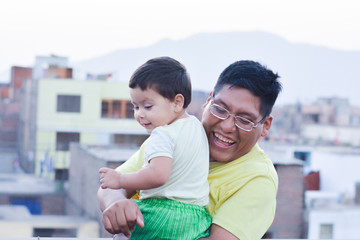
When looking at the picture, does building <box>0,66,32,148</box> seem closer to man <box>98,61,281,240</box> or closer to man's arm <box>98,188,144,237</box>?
man <box>98,61,281,240</box>

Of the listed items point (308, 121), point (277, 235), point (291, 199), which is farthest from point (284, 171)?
point (308, 121)

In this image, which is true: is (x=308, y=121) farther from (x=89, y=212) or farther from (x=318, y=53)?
(x=318, y=53)

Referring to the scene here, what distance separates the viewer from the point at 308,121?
50062 mm

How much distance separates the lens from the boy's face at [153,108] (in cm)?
214

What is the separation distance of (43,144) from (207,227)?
113ft

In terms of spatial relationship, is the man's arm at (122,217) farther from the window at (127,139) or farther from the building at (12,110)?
the building at (12,110)

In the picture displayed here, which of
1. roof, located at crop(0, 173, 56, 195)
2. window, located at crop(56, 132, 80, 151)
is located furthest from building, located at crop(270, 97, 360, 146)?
roof, located at crop(0, 173, 56, 195)

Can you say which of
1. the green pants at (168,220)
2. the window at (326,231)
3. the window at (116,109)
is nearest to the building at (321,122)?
the window at (116,109)

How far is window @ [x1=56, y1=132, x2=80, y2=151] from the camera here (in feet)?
115

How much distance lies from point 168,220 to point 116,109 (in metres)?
33.5

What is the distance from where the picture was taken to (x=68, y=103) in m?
34.6

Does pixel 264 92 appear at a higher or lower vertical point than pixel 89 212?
higher

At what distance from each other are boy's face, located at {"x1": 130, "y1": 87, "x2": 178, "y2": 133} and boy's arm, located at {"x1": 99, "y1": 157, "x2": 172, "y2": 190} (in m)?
0.22

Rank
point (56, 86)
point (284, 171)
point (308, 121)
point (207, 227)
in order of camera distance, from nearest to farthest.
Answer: point (207, 227) → point (284, 171) → point (56, 86) → point (308, 121)
